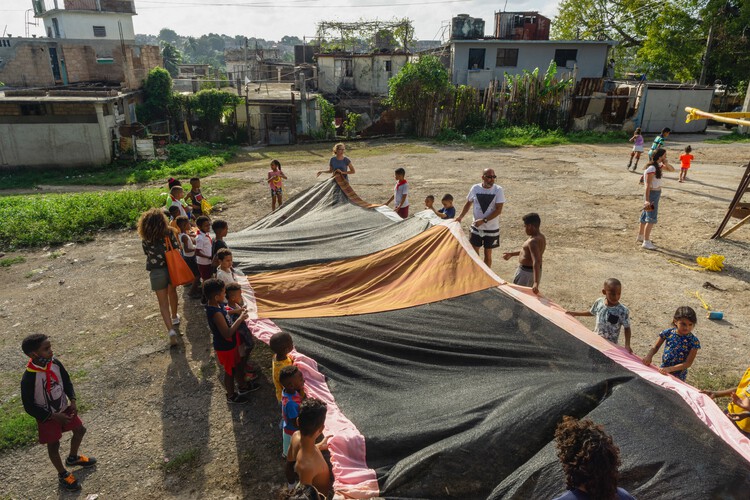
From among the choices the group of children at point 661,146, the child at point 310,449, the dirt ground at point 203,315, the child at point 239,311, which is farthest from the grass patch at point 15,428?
the group of children at point 661,146

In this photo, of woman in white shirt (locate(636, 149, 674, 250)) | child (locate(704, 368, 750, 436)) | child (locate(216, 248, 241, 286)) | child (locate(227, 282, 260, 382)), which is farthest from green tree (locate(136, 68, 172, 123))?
child (locate(704, 368, 750, 436))

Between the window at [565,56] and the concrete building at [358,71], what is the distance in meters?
8.87

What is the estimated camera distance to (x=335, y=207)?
26.8 feet

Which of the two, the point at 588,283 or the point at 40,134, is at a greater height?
the point at 40,134

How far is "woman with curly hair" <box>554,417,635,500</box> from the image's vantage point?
2199 mm

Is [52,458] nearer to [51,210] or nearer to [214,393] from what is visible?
[214,393]

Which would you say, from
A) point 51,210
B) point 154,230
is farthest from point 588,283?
point 51,210

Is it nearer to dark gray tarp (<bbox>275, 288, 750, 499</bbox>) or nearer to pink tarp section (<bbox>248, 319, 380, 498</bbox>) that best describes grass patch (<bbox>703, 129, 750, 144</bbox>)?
dark gray tarp (<bbox>275, 288, 750, 499</bbox>)

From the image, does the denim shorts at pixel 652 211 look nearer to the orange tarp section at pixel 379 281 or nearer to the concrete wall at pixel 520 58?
the orange tarp section at pixel 379 281

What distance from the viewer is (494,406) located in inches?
127

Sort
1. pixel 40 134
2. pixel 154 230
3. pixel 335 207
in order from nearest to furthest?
1. pixel 154 230
2. pixel 335 207
3. pixel 40 134

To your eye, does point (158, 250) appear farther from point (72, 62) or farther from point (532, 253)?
point (72, 62)

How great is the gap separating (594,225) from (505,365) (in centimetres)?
743

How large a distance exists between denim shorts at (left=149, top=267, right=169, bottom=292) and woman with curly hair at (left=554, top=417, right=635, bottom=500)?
4860mm
